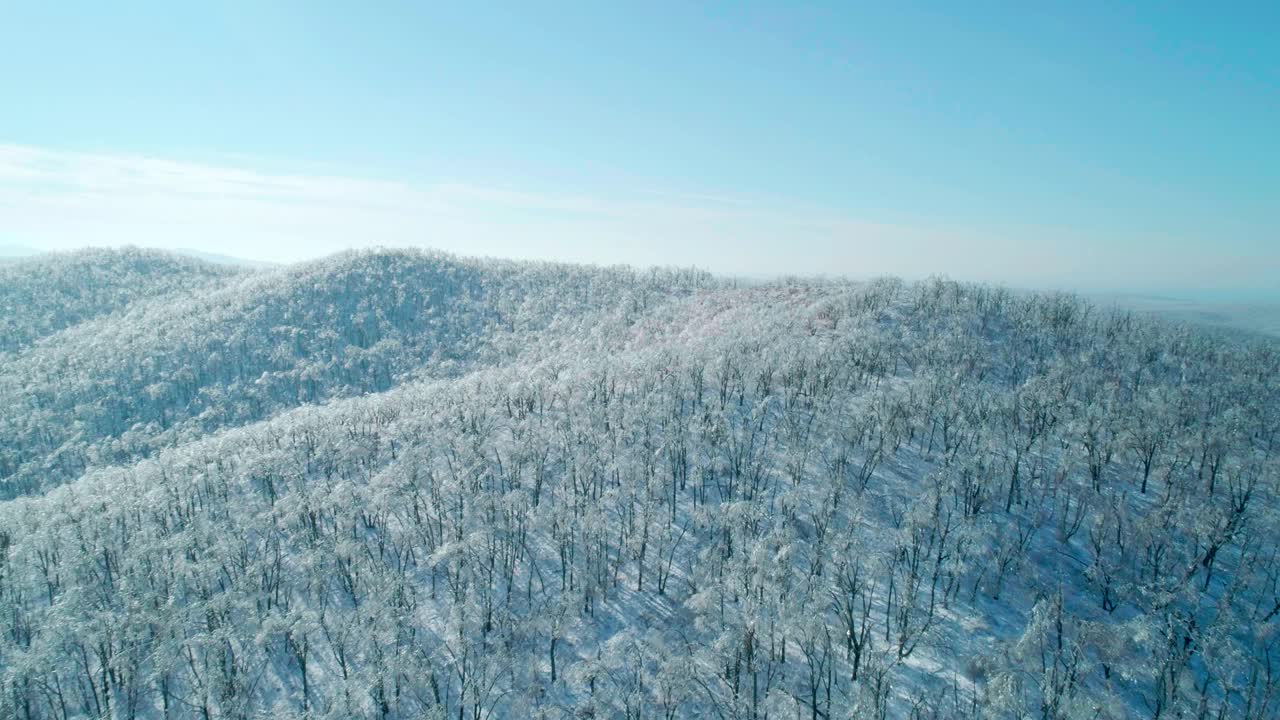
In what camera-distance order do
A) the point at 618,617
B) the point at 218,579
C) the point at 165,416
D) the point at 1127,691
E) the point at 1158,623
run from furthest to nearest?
the point at 165,416
the point at 218,579
the point at 618,617
the point at 1158,623
the point at 1127,691

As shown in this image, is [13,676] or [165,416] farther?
[165,416]

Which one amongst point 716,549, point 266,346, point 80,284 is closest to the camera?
point 716,549

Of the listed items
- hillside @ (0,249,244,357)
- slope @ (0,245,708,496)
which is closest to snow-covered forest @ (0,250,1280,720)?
slope @ (0,245,708,496)

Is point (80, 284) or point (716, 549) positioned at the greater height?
point (80, 284)

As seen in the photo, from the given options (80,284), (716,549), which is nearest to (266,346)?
(80,284)

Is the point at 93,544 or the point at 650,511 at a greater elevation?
the point at 650,511

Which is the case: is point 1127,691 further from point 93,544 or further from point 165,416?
point 165,416

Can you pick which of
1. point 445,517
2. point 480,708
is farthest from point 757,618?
point 445,517

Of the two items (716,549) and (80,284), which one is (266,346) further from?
(716,549)
